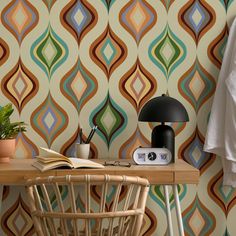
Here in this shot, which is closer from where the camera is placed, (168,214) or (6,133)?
(6,133)

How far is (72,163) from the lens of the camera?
100 inches

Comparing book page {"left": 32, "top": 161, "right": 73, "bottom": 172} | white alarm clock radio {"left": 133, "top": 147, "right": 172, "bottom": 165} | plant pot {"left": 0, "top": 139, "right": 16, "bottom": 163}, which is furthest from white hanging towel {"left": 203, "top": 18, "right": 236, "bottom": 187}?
plant pot {"left": 0, "top": 139, "right": 16, "bottom": 163}

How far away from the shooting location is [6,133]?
109 inches

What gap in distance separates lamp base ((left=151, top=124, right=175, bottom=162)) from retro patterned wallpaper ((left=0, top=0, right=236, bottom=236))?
205 mm

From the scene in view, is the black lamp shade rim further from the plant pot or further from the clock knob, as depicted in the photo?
the plant pot

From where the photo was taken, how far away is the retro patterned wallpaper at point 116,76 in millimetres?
2994

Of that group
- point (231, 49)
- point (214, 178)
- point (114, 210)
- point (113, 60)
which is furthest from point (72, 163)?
point (231, 49)

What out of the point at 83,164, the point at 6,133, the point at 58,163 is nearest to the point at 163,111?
the point at 83,164

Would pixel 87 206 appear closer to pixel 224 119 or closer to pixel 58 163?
pixel 58 163

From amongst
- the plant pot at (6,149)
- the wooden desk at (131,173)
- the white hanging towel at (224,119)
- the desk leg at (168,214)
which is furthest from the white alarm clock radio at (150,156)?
the plant pot at (6,149)

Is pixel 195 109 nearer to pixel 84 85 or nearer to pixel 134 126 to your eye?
pixel 134 126

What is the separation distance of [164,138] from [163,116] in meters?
0.16

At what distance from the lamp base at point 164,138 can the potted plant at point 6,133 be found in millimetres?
733

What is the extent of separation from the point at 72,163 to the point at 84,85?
2.04ft
